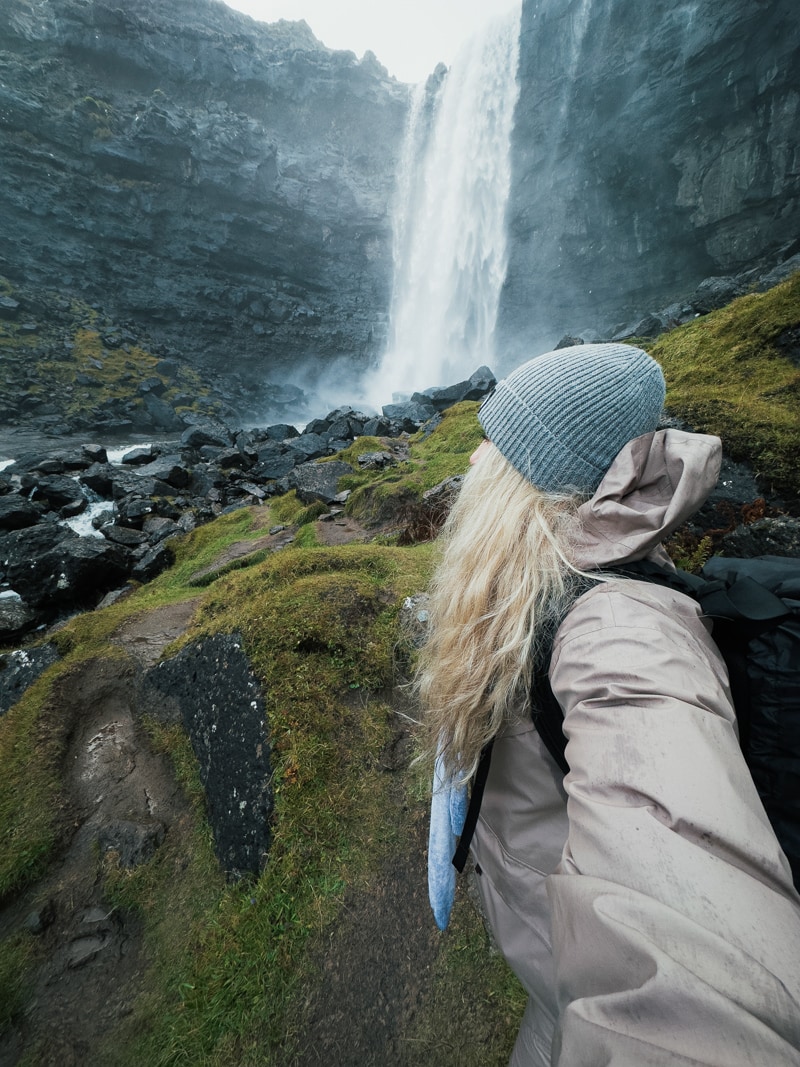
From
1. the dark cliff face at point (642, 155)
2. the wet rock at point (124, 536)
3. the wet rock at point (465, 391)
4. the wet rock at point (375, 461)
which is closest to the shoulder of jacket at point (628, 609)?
the wet rock at point (375, 461)

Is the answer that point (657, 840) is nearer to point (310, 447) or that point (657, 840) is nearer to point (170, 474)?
point (170, 474)

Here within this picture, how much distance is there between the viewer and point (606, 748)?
99 centimetres

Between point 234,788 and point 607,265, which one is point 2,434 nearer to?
point 234,788

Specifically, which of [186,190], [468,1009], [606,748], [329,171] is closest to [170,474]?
[468,1009]

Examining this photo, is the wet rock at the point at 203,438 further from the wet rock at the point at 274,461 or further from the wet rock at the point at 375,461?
the wet rock at the point at 375,461

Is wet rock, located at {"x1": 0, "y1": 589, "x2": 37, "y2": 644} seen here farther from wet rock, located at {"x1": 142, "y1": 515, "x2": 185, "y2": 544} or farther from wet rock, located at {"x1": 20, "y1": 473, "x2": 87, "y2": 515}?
wet rock, located at {"x1": 20, "y1": 473, "x2": 87, "y2": 515}

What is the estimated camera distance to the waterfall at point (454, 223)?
1479 inches

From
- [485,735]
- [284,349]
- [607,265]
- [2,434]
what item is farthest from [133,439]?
[607,265]

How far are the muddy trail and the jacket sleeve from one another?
78.3 inches

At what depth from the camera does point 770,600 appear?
1.11 m

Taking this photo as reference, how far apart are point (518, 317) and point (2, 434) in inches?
1546

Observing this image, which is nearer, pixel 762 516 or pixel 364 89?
pixel 762 516

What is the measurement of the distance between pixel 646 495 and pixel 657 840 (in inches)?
35.3

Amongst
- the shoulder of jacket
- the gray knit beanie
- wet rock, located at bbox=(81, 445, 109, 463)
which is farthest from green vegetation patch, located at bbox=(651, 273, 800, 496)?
wet rock, located at bbox=(81, 445, 109, 463)
